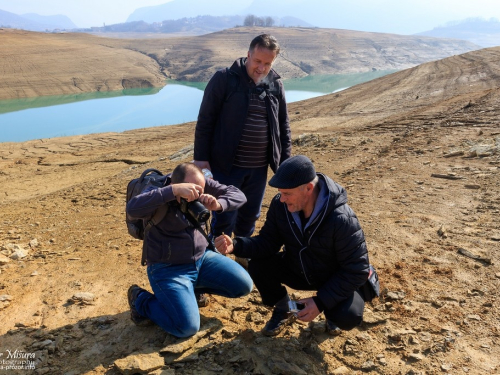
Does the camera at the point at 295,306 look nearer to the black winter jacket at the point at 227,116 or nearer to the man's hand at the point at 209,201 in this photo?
the man's hand at the point at 209,201

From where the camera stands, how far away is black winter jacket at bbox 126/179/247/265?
8.20 feet

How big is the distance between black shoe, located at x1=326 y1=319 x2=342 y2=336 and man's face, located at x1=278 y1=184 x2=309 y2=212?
804 mm

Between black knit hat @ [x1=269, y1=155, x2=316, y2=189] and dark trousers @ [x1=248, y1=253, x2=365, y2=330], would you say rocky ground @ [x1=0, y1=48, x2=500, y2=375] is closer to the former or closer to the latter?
dark trousers @ [x1=248, y1=253, x2=365, y2=330]

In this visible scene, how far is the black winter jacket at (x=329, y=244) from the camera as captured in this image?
231 cm

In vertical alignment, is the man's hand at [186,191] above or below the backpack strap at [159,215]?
above

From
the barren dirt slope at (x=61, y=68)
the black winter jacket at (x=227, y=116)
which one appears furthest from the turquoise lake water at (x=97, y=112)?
the black winter jacket at (x=227, y=116)

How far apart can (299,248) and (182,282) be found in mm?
760

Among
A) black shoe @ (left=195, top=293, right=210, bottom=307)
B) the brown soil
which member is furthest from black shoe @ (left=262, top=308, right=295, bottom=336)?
the brown soil

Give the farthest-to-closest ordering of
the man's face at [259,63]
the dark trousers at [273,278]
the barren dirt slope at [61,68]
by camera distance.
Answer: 1. the barren dirt slope at [61,68]
2. the man's face at [259,63]
3. the dark trousers at [273,278]

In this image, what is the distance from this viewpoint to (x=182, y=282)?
2.65m

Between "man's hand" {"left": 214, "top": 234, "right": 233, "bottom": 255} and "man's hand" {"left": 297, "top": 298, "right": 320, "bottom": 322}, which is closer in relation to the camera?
"man's hand" {"left": 297, "top": 298, "right": 320, "bottom": 322}

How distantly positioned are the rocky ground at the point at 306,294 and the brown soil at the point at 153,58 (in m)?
26.5

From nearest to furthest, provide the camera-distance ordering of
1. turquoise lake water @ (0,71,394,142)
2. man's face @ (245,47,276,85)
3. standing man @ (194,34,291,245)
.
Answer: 1. man's face @ (245,47,276,85)
2. standing man @ (194,34,291,245)
3. turquoise lake water @ (0,71,394,142)

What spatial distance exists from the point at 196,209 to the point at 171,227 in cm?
24
